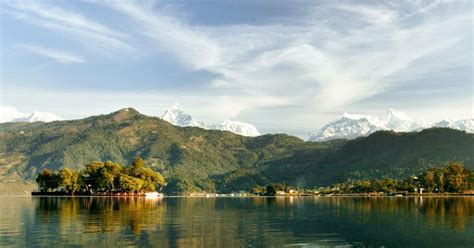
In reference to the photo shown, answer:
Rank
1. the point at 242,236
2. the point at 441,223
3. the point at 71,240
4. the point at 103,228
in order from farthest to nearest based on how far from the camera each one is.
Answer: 1. the point at 441,223
2. the point at 103,228
3. the point at 242,236
4. the point at 71,240

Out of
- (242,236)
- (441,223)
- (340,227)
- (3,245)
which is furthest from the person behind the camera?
(441,223)

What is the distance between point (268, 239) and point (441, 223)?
123 feet

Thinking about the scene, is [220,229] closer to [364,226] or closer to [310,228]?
[310,228]

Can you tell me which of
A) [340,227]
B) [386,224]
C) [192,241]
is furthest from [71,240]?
[386,224]

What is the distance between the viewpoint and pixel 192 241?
56781 mm

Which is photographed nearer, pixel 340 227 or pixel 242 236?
pixel 242 236

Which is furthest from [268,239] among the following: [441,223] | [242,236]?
[441,223]

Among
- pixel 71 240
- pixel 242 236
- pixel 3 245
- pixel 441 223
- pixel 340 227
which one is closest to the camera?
pixel 3 245

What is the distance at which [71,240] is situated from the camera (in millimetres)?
56125

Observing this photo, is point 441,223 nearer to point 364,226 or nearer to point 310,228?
point 364,226

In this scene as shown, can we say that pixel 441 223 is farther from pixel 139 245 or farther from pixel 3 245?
pixel 3 245

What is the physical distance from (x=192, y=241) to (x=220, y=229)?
14.3 meters

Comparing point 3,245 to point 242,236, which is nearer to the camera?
point 3,245

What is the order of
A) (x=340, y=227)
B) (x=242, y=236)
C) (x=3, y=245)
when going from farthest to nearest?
(x=340, y=227)
(x=242, y=236)
(x=3, y=245)
